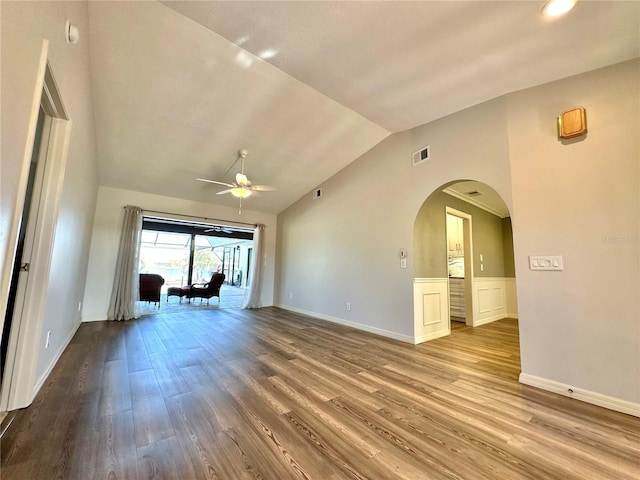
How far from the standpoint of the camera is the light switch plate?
223cm

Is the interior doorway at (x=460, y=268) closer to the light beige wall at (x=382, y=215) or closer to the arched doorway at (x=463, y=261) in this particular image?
the arched doorway at (x=463, y=261)

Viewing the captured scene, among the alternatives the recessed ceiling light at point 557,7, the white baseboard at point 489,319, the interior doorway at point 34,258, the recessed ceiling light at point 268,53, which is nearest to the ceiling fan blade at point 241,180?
the recessed ceiling light at point 268,53

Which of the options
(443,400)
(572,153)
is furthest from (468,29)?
(443,400)

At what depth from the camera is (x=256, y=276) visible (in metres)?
6.22

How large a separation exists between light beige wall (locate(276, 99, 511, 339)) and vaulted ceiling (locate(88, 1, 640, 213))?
304 millimetres

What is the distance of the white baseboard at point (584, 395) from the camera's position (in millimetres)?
1851

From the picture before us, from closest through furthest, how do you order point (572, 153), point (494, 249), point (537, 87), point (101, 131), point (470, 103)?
1. point (572, 153)
2. point (537, 87)
3. point (470, 103)
4. point (101, 131)
5. point (494, 249)

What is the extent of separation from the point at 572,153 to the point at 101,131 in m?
5.26

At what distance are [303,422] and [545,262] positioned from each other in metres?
2.44

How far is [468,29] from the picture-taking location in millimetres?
2004

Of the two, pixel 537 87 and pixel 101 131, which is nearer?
pixel 537 87

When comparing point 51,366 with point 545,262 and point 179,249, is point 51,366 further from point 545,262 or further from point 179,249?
point 179,249

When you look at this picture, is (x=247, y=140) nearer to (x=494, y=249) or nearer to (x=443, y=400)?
(x=443, y=400)

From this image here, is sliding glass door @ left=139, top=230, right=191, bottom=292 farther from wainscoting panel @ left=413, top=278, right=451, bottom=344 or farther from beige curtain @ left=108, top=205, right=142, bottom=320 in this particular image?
wainscoting panel @ left=413, top=278, right=451, bottom=344
